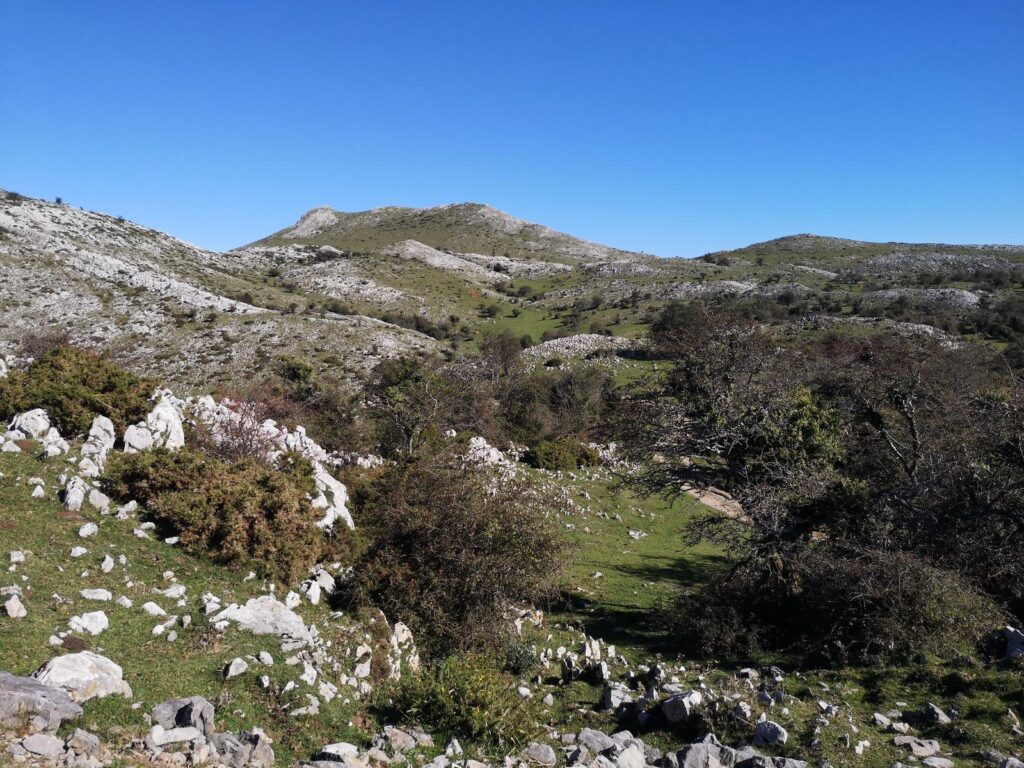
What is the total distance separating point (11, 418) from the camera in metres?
14.6

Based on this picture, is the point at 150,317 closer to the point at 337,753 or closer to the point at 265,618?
the point at 265,618

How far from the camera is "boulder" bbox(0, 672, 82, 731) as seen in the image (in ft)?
18.0

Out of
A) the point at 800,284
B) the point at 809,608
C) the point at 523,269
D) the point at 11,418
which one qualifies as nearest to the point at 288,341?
the point at 11,418

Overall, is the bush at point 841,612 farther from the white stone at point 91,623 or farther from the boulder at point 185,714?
the white stone at point 91,623

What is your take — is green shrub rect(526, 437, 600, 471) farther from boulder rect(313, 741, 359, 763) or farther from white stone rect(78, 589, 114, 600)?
boulder rect(313, 741, 359, 763)

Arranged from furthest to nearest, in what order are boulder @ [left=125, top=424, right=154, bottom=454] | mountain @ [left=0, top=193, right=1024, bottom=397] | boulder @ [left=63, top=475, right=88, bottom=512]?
1. mountain @ [left=0, top=193, right=1024, bottom=397]
2. boulder @ [left=125, top=424, right=154, bottom=454]
3. boulder @ [left=63, top=475, right=88, bottom=512]

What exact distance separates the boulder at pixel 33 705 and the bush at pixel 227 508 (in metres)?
4.93

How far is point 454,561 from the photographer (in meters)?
11.8

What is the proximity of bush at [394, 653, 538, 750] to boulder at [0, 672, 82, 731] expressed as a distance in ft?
13.5

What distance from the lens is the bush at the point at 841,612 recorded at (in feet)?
34.5

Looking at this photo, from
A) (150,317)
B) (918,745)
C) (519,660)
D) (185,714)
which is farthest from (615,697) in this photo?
(150,317)

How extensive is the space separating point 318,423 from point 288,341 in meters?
22.0

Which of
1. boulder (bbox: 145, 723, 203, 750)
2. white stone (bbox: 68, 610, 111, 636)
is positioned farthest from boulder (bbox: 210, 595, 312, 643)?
boulder (bbox: 145, 723, 203, 750)

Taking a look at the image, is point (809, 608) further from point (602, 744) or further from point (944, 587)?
point (602, 744)
